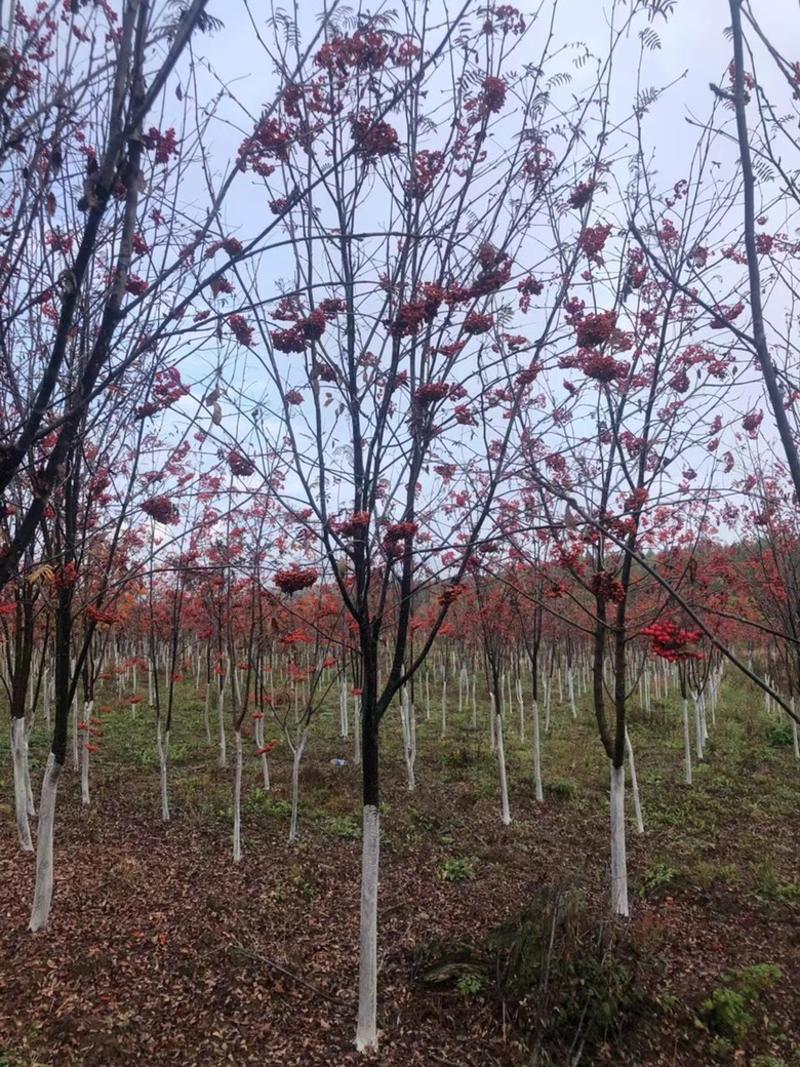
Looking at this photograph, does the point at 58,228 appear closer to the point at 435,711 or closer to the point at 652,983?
the point at 652,983

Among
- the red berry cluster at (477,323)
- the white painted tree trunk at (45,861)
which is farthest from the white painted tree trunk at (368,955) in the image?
the red berry cluster at (477,323)

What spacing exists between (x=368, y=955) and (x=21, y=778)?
16.8 ft

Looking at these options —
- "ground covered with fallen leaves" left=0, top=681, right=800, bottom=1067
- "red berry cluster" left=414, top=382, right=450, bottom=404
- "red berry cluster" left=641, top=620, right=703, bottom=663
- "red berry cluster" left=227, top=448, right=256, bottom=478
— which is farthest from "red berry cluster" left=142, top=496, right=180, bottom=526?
"ground covered with fallen leaves" left=0, top=681, right=800, bottom=1067

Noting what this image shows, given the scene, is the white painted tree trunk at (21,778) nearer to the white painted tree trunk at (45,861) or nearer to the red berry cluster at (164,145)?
the white painted tree trunk at (45,861)

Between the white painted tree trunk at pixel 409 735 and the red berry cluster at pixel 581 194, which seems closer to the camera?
the red berry cluster at pixel 581 194

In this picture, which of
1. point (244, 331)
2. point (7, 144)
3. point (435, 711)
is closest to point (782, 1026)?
point (244, 331)

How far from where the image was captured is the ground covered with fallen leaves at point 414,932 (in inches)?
174

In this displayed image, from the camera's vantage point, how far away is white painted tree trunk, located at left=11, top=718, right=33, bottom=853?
7410mm

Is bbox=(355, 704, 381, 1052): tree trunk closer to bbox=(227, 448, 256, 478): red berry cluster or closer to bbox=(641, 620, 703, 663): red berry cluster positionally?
bbox=(227, 448, 256, 478): red berry cluster

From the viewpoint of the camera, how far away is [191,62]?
2.82 metres

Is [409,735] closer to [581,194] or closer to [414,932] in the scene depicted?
[414,932]

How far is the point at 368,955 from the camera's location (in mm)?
4219

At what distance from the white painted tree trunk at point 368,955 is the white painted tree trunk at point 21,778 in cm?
499

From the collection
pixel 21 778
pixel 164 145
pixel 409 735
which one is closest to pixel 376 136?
pixel 164 145
